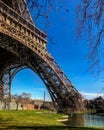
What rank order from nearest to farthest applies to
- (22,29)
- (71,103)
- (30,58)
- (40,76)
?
(22,29)
(30,58)
(40,76)
(71,103)

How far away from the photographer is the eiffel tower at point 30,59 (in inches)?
1256

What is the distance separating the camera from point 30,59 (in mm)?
37719

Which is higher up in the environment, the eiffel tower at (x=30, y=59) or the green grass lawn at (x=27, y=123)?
the eiffel tower at (x=30, y=59)

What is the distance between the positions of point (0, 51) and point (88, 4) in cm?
3379

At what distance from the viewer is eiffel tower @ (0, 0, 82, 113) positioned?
31.9 meters

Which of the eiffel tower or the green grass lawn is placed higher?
the eiffel tower

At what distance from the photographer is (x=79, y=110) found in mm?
43844

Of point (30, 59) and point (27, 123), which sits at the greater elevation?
point (30, 59)

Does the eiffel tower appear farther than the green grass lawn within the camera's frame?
Yes

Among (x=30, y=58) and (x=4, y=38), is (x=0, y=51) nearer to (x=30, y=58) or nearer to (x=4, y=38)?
(x=30, y=58)

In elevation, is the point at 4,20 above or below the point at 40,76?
above

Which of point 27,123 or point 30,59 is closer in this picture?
point 27,123

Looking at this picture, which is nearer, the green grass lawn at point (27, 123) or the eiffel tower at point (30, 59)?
the green grass lawn at point (27, 123)

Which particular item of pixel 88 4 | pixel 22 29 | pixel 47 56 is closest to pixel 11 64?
pixel 47 56
